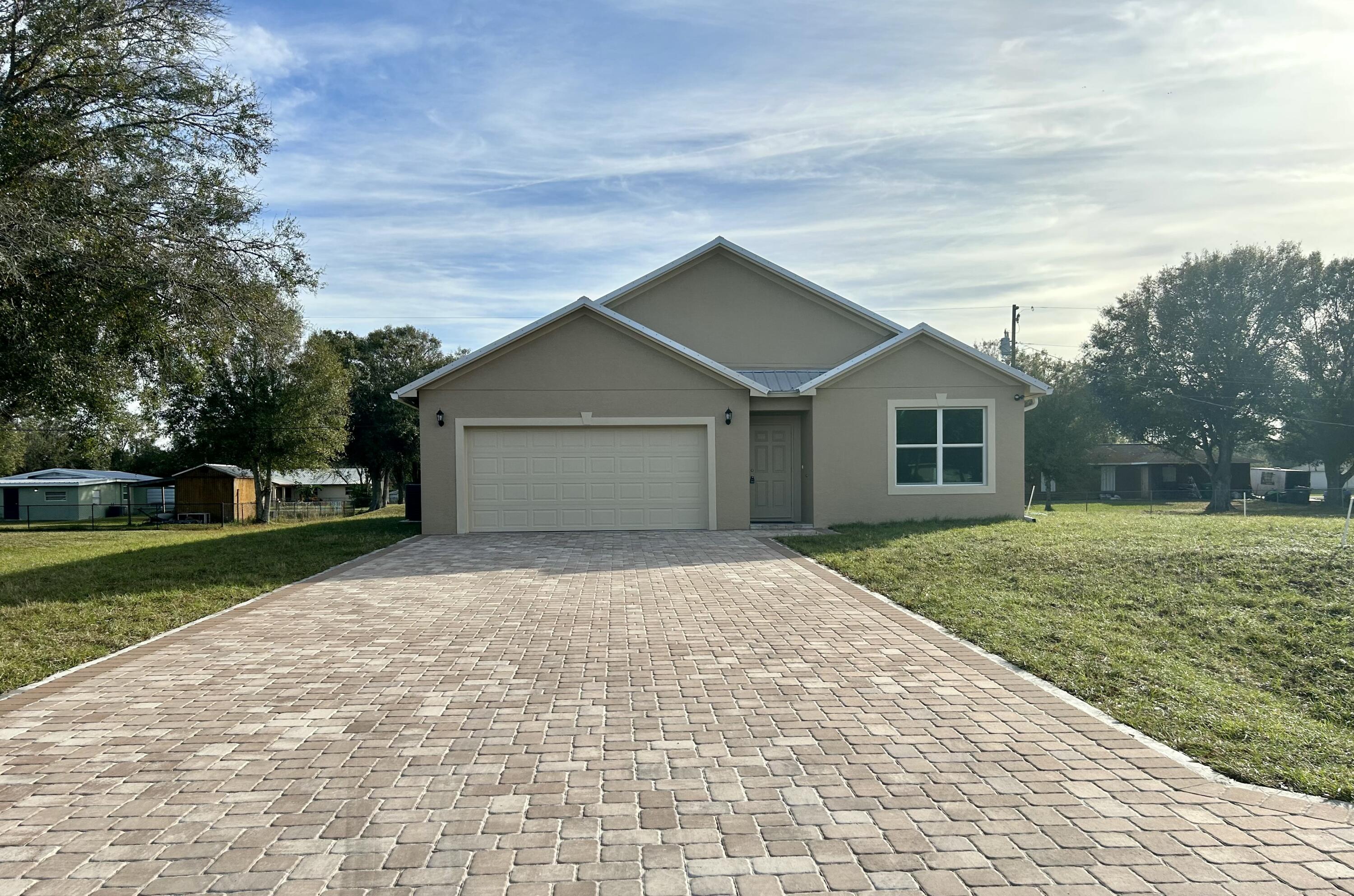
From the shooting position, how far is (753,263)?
1902 centimetres

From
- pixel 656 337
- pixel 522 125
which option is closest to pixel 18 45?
pixel 522 125

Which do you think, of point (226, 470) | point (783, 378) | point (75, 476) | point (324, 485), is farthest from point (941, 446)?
point (324, 485)

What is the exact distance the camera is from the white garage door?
16.3m

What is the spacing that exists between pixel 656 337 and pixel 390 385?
113 ft

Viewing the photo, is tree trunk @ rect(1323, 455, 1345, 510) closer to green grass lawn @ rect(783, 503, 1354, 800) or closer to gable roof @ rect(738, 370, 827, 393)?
green grass lawn @ rect(783, 503, 1354, 800)

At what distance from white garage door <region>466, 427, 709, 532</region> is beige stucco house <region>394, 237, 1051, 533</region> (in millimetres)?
27

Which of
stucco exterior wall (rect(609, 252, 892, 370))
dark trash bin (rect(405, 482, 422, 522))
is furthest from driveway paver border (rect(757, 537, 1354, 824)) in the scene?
dark trash bin (rect(405, 482, 422, 522))

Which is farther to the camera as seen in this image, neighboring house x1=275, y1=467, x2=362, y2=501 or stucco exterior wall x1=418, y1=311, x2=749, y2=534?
neighboring house x1=275, y1=467, x2=362, y2=501

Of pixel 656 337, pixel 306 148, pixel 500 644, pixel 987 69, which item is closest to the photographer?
pixel 500 644

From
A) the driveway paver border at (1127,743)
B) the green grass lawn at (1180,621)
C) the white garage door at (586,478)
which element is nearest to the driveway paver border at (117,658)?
the white garage door at (586,478)

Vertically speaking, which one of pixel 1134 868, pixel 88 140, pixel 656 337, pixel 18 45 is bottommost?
pixel 1134 868

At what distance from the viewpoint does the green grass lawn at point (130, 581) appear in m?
7.30

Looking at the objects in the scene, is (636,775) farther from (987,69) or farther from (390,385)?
(390,385)

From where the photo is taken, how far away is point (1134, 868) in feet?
11.1
